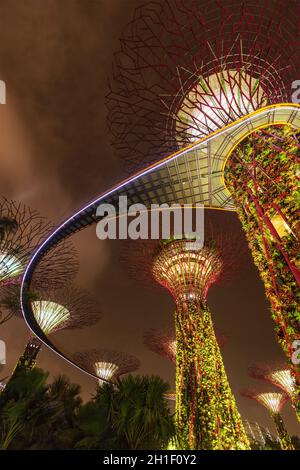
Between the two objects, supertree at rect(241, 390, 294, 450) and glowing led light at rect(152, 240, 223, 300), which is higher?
glowing led light at rect(152, 240, 223, 300)

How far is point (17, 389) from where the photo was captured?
7438 mm

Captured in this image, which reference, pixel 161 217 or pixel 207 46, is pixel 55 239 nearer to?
pixel 161 217

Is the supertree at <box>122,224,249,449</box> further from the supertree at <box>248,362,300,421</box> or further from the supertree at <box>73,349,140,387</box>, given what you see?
the supertree at <box>73,349,140,387</box>

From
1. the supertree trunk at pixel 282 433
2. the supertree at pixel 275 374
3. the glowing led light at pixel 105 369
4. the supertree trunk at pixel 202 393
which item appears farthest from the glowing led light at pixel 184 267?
the glowing led light at pixel 105 369

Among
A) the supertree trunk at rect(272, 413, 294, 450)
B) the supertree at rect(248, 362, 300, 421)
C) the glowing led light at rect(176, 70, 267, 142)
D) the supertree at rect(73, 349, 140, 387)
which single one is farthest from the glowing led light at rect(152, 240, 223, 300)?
the supertree at rect(73, 349, 140, 387)

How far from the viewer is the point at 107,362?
3183 centimetres

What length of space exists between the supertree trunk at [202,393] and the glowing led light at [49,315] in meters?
10.3

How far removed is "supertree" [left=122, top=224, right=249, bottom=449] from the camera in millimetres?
12062

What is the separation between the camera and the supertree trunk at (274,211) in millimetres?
6109

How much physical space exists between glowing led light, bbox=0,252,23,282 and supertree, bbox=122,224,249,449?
19.8ft

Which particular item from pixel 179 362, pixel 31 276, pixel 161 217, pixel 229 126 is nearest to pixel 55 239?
pixel 31 276

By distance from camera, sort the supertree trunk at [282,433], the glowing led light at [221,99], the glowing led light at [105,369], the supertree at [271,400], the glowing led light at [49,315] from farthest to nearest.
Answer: the glowing led light at [105,369], the supertree at [271,400], the supertree trunk at [282,433], the glowing led light at [49,315], the glowing led light at [221,99]

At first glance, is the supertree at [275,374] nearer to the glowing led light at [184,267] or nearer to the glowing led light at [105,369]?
the glowing led light at [105,369]
